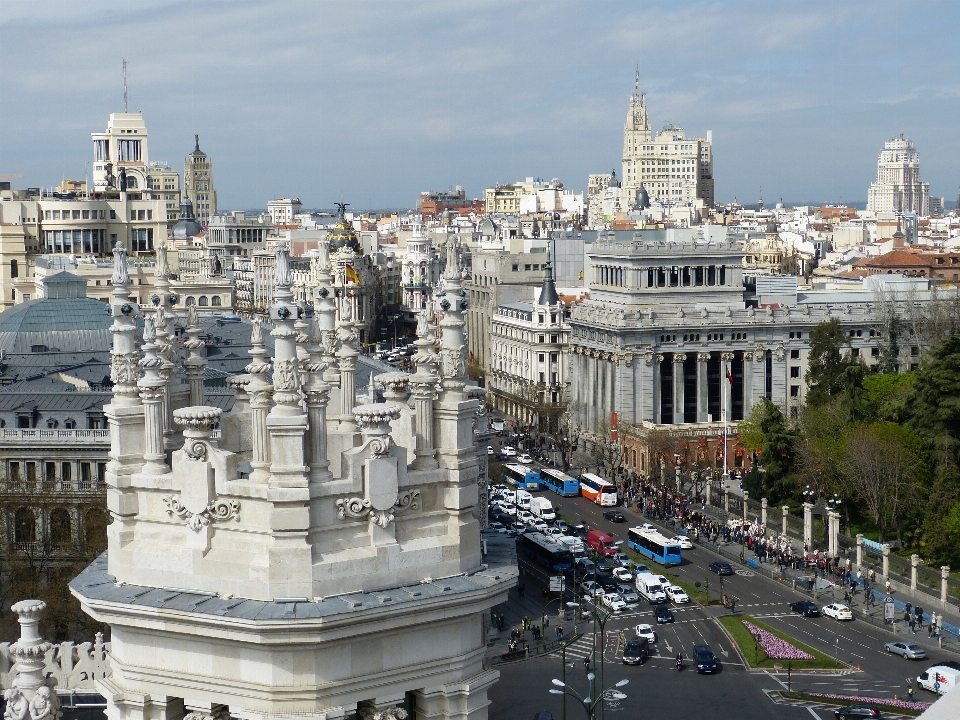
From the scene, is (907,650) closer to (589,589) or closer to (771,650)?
(771,650)

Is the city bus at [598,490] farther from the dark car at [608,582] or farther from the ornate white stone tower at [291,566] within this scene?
the ornate white stone tower at [291,566]

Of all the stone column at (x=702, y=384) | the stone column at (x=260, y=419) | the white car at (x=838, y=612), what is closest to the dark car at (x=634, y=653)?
the white car at (x=838, y=612)

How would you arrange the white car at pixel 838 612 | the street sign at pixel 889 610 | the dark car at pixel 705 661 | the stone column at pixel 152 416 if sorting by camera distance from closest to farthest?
the stone column at pixel 152 416 < the dark car at pixel 705 661 < the street sign at pixel 889 610 < the white car at pixel 838 612

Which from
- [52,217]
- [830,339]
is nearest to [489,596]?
[830,339]

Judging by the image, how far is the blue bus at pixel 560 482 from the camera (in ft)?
338

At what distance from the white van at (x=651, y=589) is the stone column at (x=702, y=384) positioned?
4737 cm

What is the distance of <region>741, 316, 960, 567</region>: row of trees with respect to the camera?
79.1 metres

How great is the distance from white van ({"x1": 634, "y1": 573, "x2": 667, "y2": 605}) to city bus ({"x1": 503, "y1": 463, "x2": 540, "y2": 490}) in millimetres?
29540

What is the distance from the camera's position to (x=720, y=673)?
202 feet

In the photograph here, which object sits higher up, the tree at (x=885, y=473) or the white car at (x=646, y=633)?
the tree at (x=885, y=473)

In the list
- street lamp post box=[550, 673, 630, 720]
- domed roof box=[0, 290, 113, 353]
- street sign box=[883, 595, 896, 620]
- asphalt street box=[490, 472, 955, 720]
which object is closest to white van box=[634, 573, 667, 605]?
asphalt street box=[490, 472, 955, 720]

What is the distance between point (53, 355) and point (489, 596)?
75158 mm

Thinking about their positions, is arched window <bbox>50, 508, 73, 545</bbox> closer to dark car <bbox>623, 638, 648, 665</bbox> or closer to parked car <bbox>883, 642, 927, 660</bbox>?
dark car <bbox>623, 638, 648, 665</bbox>

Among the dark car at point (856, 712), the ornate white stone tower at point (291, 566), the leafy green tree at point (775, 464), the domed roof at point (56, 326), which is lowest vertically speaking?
the dark car at point (856, 712)
